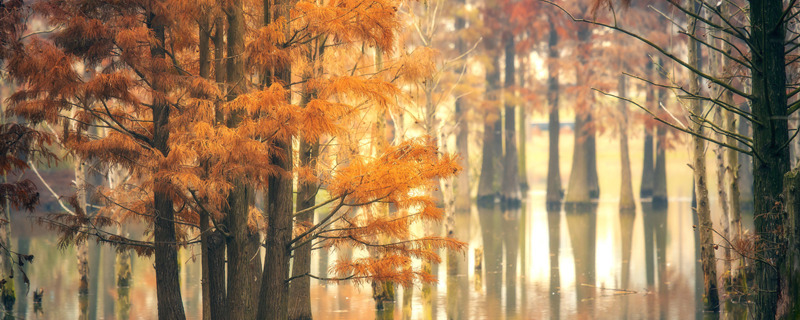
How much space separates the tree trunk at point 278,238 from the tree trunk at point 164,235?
4.13 feet

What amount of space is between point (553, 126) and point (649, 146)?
4858 millimetres

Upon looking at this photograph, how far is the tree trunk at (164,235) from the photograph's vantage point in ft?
38.8

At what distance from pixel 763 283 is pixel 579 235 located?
21.3 meters

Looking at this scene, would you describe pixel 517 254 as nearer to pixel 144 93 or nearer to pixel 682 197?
pixel 144 93

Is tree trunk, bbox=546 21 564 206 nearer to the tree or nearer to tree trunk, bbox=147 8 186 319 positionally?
tree trunk, bbox=147 8 186 319

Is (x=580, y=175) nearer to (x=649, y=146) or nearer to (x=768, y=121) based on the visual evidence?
(x=649, y=146)

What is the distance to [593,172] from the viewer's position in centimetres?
4412

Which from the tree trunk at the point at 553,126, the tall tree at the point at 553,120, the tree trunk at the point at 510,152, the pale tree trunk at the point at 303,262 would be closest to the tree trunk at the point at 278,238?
the pale tree trunk at the point at 303,262

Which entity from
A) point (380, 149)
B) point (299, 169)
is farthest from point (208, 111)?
point (380, 149)

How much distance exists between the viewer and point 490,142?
45094mm

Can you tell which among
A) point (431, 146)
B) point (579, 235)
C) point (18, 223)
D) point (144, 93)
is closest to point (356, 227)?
point (431, 146)

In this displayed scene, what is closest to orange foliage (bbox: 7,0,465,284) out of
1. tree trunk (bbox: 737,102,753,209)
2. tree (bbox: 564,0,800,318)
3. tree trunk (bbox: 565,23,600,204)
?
tree (bbox: 564,0,800,318)

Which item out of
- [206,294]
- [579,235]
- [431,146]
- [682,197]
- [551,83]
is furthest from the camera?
[682,197]

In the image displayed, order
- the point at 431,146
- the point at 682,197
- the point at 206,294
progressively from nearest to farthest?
the point at 431,146
the point at 206,294
the point at 682,197
